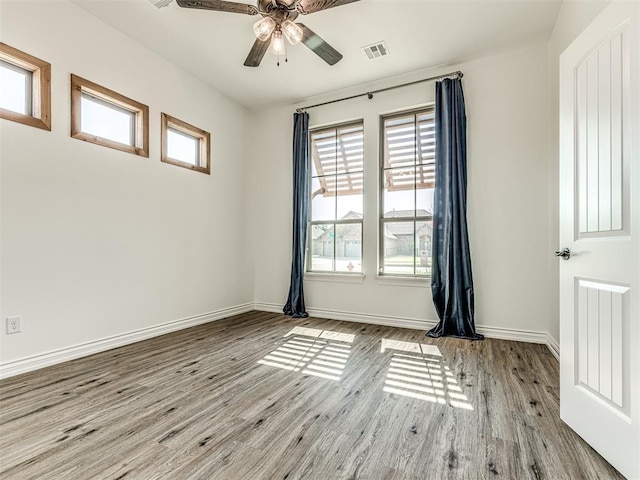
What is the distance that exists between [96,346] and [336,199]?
10.5ft

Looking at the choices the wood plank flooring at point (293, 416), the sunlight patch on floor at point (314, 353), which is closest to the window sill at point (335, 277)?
the sunlight patch on floor at point (314, 353)

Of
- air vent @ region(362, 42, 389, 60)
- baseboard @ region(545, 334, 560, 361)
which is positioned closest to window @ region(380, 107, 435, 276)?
air vent @ region(362, 42, 389, 60)

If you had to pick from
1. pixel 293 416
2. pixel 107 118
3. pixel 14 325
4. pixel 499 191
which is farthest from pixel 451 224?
pixel 14 325

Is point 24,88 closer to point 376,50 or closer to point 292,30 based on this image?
point 292,30

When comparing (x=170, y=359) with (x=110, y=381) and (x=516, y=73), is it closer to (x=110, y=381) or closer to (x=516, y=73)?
(x=110, y=381)

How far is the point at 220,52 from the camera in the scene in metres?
3.47

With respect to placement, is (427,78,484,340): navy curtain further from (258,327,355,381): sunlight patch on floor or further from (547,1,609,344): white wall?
(258,327,355,381): sunlight patch on floor

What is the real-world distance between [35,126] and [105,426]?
7.93ft

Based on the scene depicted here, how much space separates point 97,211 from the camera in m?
2.96

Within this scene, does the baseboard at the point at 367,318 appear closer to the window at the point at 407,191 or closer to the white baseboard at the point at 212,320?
the white baseboard at the point at 212,320

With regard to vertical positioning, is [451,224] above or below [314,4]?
below

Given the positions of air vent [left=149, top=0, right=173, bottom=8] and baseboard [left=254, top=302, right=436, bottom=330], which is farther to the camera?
baseboard [left=254, top=302, right=436, bottom=330]

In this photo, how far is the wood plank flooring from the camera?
1414 mm

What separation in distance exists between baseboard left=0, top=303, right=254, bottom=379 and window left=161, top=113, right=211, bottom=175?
6.36ft
